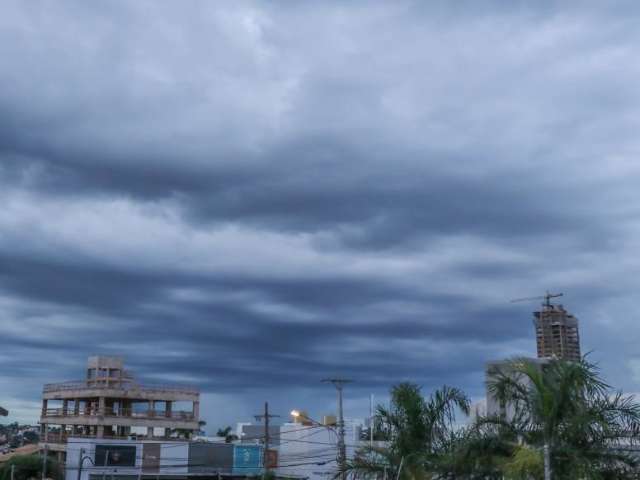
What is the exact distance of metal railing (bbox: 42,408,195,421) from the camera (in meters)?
82.1

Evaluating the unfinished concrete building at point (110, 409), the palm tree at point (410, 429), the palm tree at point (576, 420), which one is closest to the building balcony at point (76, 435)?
the unfinished concrete building at point (110, 409)

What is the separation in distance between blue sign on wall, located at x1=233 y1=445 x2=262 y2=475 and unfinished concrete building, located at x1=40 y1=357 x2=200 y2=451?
852 centimetres

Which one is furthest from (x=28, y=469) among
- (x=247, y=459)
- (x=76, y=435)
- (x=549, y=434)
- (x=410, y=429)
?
(x=549, y=434)

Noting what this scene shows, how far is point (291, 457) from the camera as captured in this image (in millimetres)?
87812

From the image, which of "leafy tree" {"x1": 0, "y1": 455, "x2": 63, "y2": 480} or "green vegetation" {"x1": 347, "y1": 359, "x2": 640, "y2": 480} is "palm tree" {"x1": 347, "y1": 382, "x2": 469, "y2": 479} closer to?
"green vegetation" {"x1": 347, "y1": 359, "x2": 640, "y2": 480}

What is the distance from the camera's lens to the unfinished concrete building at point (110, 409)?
81750 mm

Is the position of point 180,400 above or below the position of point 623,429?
above

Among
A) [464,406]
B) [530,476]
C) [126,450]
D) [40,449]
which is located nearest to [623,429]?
[530,476]

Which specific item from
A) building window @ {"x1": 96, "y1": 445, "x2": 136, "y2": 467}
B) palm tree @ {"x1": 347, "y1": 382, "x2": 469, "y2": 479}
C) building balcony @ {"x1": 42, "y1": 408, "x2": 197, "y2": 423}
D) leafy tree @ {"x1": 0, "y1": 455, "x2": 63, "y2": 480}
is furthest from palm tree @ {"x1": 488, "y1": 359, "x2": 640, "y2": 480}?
building balcony @ {"x1": 42, "y1": 408, "x2": 197, "y2": 423}

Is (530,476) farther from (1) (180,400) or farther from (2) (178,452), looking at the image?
(1) (180,400)

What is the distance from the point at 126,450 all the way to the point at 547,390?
197 ft

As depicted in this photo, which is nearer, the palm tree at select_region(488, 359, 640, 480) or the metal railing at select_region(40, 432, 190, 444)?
the palm tree at select_region(488, 359, 640, 480)

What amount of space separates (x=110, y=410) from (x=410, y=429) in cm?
5934

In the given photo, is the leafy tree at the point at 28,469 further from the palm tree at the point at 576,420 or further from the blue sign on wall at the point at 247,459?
the palm tree at the point at 576,420
